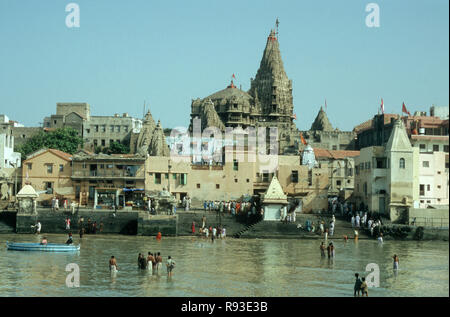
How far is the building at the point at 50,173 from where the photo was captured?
192ft

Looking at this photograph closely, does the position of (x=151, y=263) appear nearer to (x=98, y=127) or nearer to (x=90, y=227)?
(x=90, y=227)

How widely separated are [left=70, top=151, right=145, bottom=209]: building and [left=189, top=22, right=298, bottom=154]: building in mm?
34502

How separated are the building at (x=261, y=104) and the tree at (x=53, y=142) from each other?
56.8 feet

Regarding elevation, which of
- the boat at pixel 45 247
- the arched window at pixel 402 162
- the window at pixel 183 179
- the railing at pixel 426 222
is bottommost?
the boat at pixel 45 247

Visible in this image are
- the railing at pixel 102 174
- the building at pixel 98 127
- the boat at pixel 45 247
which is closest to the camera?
the boat at pixel 45 247

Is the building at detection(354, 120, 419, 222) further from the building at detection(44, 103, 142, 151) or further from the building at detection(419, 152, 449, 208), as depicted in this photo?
the building at detection(44, 103, 142, 151)

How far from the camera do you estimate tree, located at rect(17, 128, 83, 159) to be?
268ft

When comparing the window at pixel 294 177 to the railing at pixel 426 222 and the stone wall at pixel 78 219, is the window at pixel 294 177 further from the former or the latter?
the stone wall at pixel 78 219

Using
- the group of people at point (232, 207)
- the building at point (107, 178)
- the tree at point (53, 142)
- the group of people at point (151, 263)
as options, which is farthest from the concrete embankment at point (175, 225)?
the tree at point (53, 142)

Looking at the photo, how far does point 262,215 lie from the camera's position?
51.1m

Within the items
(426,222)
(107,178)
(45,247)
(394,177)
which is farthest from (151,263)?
→ (107,178)

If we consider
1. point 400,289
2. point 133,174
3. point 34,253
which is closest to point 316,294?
point 400,289

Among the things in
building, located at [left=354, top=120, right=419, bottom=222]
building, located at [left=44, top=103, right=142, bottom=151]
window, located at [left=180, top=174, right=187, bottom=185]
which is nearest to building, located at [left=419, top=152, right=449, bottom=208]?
building, located at [left=354, top=120, right=419, bottom=222]

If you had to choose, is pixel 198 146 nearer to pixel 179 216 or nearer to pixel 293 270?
pixel 179 216
